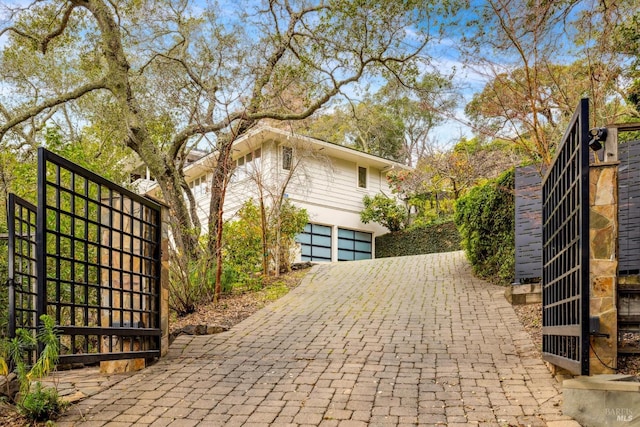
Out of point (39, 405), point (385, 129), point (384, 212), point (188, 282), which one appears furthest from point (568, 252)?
point (385, 129)

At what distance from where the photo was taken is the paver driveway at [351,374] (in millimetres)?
4055

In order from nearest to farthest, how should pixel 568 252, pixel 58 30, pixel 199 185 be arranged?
pixel 568 252
pixel 58 30
pixel 199 185

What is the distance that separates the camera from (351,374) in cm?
513

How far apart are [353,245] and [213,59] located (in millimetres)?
10491

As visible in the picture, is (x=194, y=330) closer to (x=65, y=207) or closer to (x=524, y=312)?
(x=65, y=207)

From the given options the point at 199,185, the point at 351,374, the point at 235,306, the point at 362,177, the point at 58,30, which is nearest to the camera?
the point at 351,374

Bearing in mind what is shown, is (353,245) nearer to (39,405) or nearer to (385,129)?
(385,129)

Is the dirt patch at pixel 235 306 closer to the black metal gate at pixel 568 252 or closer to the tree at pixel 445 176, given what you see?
the black metal gate at pixel 568 252

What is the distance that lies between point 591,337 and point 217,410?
2923 mm

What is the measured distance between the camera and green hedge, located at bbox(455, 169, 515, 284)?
977 cm

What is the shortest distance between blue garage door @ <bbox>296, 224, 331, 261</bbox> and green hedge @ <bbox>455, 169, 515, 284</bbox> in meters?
7.85

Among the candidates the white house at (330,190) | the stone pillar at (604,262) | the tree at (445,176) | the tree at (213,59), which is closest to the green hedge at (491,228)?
the tree at (213,59)

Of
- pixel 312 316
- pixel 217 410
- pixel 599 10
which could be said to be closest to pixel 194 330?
pixel 312 316

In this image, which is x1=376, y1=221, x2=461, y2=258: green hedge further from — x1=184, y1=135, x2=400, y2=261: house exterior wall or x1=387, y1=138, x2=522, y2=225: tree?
x1=387, y1=138, x2=522, y2=225: tree
